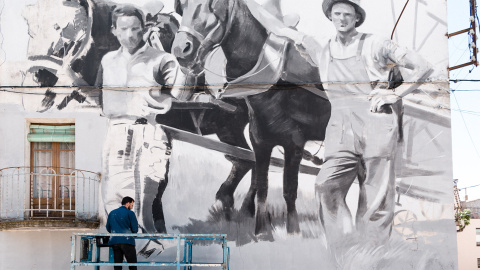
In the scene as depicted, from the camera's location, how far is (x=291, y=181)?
13039 millimetres

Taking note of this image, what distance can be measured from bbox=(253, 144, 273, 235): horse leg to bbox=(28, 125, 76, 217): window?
3.63 metres

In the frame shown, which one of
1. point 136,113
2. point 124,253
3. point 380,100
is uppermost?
point 380,100

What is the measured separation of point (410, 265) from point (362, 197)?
1.57 meters

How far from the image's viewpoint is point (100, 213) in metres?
13.1

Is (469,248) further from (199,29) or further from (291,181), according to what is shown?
(199,29)

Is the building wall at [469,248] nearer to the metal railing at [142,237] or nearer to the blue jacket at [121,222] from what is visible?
the metal railing at [142,237]

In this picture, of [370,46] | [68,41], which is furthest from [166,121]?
[370,46]

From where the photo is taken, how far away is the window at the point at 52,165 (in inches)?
523

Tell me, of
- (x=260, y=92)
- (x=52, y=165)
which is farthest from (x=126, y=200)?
(x=260, y=92)

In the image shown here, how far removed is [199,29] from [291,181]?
3548mm

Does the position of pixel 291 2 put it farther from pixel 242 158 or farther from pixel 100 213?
pixel 100 213

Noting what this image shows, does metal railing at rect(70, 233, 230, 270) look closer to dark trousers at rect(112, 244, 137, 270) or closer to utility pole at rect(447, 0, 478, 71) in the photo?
dark trousers at rect(112, 244, 137, 270)

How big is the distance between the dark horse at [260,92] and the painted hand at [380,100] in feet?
2.84

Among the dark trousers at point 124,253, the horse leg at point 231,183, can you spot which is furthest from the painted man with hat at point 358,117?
the dark trousers at point 124,253
